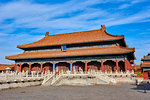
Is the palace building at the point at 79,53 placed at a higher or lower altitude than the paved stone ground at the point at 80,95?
higher

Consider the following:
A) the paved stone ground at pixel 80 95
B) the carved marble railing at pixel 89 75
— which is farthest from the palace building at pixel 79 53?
the paved stone ground at pixel 80 95

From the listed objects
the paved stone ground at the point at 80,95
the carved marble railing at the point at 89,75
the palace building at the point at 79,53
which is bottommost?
the paved stone ground at the point at 80,95

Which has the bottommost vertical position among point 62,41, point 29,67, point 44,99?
point 44,99

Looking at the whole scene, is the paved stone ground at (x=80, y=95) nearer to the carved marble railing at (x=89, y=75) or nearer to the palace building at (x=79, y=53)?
the carved marble railing at (x=89, y=75)

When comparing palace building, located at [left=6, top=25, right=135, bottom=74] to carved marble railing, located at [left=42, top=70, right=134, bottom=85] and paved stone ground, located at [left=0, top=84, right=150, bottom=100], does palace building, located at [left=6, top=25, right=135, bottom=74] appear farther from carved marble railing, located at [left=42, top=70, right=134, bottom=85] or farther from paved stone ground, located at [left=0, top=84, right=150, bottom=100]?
paved stone ground, located at [left=0, top=84, right=150, bottom=100]

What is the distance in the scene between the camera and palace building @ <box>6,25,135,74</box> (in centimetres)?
2762

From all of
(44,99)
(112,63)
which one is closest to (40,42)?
(112,63)

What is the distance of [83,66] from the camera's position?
30.2m

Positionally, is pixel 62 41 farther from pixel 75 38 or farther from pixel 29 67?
pixel 29 67

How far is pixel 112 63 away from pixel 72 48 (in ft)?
29.6

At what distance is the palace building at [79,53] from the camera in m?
27.6

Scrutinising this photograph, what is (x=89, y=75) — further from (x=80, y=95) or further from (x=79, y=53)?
(x=80, y=95)

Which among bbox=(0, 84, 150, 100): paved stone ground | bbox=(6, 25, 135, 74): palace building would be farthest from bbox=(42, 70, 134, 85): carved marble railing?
bbox=(0, 84, 150, 100): paved stone ground

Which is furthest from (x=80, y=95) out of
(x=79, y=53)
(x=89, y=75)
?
(x=79, y=53)
